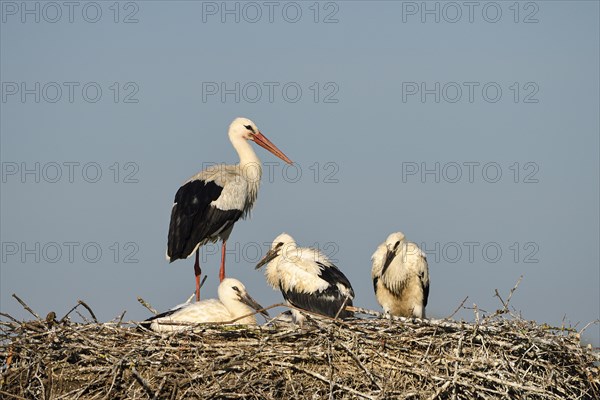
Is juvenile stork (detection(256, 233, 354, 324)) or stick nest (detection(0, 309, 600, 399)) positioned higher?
juvenile stork (detection(256, 233, 354, 324))

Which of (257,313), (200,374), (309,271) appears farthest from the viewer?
(309,271)

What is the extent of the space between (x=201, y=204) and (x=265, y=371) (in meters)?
3.44

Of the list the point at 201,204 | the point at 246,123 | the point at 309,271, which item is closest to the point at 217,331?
the point at 309,271

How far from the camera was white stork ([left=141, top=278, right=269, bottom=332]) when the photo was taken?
31.4ft

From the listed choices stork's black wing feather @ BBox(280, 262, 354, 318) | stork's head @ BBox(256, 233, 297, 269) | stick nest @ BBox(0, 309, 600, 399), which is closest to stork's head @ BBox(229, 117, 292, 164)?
stork's head @ BBox(256, 233, 297, 269)

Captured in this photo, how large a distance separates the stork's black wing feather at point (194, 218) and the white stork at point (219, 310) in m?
1.65

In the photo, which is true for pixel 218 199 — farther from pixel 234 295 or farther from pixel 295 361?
pixel 295 361

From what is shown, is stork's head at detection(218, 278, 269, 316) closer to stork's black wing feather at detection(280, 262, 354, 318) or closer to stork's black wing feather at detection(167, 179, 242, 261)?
stork's black wing feather at detection(280, 262, 354, 318)

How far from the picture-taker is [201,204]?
11914mm

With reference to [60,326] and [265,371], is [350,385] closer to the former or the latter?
[265,371]

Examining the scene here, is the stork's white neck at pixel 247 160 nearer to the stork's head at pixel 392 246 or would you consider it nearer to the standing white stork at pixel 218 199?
the standing white stork at pixel 218 199

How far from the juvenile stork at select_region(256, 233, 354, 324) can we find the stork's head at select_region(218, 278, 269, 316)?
91cm

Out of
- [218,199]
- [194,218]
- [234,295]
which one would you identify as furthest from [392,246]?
[234,295]

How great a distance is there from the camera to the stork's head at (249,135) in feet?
41.9
